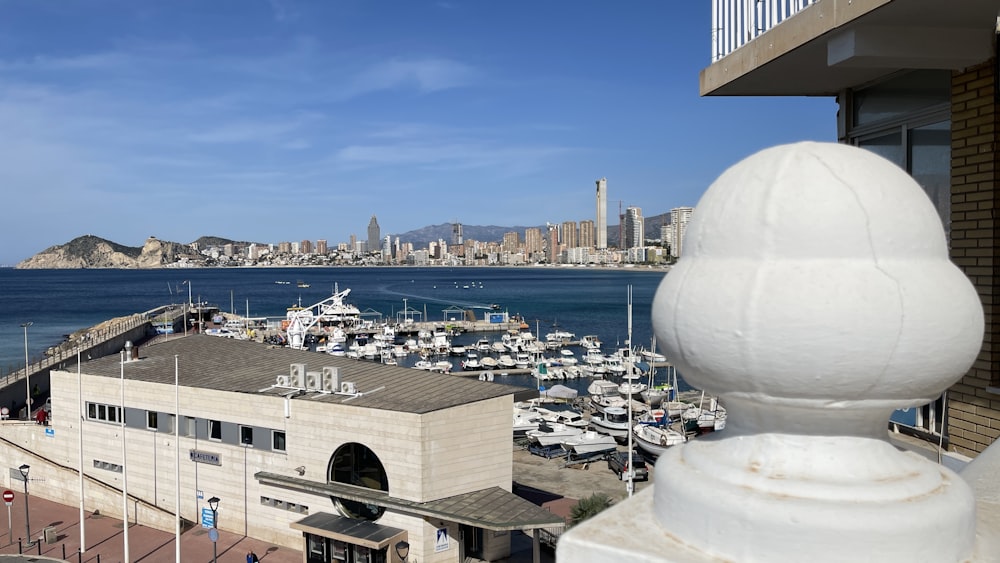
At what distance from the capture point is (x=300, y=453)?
74.2 ft

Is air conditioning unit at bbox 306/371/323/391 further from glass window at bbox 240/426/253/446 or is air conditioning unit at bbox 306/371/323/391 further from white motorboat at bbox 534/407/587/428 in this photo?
white motorboat at bbox 534/407/587/428

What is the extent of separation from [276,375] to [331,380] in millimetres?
4448

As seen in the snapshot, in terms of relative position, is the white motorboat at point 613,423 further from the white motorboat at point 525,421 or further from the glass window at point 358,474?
the glass window at point 358,474

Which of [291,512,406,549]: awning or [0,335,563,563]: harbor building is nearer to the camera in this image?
[291,512,406,549]: awning

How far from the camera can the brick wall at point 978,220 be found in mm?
6629

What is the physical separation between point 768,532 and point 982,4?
5157 mm

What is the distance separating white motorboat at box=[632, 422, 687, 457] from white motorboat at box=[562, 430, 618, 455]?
1512mm

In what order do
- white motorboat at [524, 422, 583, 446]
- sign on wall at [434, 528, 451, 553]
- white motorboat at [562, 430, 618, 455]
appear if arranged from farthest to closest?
white motorboat at [524, 422, 583, 446]
white motorboat at [562, 430, 618, 455]
sign on wall at [434, 528, 451, 553]

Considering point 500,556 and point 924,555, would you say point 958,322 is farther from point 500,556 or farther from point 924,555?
point 500,556

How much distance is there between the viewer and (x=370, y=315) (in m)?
133

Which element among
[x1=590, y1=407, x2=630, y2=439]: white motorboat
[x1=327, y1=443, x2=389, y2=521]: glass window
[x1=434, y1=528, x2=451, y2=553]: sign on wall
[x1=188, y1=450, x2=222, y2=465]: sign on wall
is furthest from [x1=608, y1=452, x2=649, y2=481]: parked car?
[x1=188, y1=450, x2=222, y2=465]: sign on wall

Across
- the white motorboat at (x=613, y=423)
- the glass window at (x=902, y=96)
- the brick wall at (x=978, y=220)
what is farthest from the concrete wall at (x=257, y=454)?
the white motorboat at (x=613, y=423)

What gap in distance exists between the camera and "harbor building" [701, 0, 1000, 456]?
587 cm

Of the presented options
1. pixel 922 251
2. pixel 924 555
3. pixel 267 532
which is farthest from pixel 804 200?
pixel 267 532
